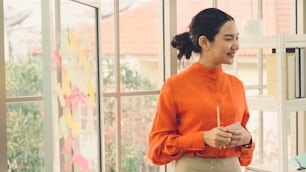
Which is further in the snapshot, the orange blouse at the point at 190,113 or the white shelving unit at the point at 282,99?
the white shelving unit at the point at 282,99

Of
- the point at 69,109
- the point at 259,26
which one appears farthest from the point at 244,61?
the point at 69,109

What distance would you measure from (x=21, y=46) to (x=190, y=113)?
100 centimetres

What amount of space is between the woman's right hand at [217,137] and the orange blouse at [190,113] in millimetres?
42

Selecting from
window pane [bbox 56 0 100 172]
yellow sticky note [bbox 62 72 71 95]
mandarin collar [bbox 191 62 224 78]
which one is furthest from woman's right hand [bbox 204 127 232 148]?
yellow sticky note [bbox 62 72 71 95]

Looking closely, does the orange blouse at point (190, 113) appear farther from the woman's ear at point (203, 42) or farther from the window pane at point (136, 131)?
the window pane at point (136, 131)

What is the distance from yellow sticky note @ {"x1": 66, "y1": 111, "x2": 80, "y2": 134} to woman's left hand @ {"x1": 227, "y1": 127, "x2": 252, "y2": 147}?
59 cm

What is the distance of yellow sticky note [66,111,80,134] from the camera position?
1.85 meters

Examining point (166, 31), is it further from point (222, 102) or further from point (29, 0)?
point (222, 102)

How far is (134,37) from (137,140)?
60 cm

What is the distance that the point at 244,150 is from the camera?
2.30 metres

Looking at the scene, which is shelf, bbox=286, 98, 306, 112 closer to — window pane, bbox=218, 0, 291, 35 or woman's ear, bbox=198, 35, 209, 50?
window pane, bbox=218, 0, 291, 35

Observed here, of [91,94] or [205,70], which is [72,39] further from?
[205,70]

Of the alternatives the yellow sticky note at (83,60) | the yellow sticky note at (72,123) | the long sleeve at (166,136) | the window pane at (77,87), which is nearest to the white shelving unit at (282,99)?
the long sleeve at (166,136)

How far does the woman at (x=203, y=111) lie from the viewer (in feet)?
7.14
